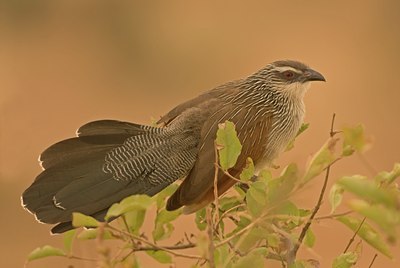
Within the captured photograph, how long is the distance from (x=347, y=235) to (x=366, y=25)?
547 cm

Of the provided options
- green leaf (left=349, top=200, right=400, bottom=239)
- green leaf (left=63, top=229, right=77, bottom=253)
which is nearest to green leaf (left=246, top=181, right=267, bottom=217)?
green leaf (left=63, top=229, right=77, bottom=253)

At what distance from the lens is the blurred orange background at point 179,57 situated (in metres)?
8.74

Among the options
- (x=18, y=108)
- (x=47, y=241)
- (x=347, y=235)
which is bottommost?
(x=347, y=235)

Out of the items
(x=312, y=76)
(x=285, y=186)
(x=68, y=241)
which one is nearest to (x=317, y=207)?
(x=285, y=186)

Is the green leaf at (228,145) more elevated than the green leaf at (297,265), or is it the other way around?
the green leaf at (228,145)

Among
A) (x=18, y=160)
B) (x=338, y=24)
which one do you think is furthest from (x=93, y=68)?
(x=18, y=160)

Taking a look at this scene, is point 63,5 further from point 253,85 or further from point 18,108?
point 253,85

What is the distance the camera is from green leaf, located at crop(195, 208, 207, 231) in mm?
2422

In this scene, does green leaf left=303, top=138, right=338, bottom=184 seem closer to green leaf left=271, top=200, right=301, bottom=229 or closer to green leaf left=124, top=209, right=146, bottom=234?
green leaf left=271, top=200, right=301, bottom=229

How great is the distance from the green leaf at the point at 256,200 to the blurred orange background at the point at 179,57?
4912mm

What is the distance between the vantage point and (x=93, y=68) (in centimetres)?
1116

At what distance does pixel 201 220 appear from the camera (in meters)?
2.63

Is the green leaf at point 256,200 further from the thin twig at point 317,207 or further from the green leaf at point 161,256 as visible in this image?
the green leaf at point 161,256

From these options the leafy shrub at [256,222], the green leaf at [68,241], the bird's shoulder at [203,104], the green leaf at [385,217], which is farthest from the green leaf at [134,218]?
the bird's shoulder at [203,104]
